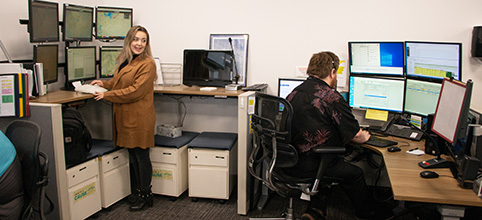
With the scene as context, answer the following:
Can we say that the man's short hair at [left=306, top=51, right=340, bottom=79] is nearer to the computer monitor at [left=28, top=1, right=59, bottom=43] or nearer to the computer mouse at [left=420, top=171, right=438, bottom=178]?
the computer mouse at [left=420, top=171, right=438, bottom=178]

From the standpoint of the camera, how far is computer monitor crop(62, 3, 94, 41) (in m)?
3.23

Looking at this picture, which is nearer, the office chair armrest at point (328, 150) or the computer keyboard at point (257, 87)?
the office chair armrest at point (328, 150)

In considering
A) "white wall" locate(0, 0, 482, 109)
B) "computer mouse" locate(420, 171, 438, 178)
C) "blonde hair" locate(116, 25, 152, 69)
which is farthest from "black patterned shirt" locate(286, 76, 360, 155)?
"blonde hair" locate(116, 25, 152, 69)

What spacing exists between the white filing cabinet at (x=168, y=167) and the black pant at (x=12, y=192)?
1415 mm

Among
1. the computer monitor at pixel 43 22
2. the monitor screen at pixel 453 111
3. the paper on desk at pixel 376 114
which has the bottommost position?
the paper on desk at pixel 376 114

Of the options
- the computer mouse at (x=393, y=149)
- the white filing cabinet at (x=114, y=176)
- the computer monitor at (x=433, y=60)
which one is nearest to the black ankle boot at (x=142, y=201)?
the white filing cabinet at (x=114, y=176)

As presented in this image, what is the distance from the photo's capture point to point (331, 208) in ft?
10.8

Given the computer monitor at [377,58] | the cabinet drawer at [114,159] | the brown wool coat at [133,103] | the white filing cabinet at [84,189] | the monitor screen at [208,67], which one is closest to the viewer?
the white filing cabinet at [84,189]

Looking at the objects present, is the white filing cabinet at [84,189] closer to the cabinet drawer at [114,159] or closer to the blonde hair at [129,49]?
the cabinet drawer at [114,159]

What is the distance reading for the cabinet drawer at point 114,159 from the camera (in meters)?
3.08

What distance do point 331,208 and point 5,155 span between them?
2.43 meters

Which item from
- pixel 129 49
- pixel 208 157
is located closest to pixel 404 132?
pixel 208 157

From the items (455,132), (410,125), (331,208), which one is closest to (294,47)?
(410,125)

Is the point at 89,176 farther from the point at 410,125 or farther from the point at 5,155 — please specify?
the point at 410,125
